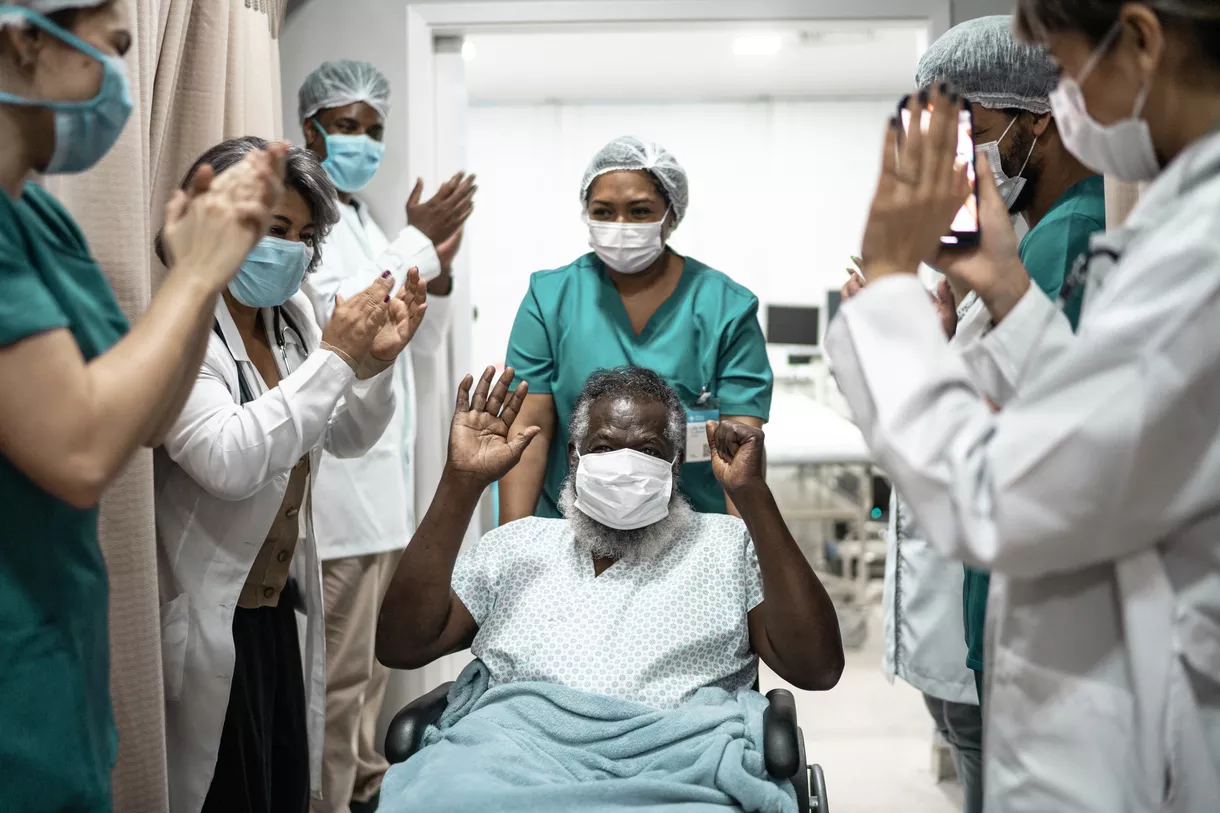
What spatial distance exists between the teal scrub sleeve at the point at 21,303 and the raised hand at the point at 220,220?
13cm

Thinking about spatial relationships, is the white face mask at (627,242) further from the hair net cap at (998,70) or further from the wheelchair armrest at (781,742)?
the wheelchair armrest at (781,742)

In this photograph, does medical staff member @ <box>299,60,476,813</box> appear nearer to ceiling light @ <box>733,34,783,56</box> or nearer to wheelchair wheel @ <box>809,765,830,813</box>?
wheelchair wheel @ <box>809,765,830,813</box>

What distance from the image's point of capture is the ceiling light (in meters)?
5.26

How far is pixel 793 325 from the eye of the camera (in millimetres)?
6238

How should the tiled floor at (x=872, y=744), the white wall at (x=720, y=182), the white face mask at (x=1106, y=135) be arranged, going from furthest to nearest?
the white wall at (x=720, y=182) → the tiled floor at (x=872, y=744) → the white face mask at (x=1106, y=135)

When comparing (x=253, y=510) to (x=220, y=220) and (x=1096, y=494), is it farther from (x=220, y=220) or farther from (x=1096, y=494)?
(x=1096, y=494)

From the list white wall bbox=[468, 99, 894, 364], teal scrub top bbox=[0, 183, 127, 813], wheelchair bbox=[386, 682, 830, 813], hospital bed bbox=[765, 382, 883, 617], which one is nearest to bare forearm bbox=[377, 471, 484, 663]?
wheelchair bbox=[386, 682, 830, 813]

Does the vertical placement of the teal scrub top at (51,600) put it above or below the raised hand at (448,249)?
below

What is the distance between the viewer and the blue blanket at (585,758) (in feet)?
4.68

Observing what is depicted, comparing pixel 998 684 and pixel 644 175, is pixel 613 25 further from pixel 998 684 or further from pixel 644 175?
pixel 998 684

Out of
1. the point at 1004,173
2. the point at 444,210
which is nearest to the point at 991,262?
the point at 1004,173

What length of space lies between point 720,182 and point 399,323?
5657mm

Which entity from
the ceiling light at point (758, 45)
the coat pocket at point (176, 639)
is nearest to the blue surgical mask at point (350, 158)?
the coat pocket at point (176, 639)

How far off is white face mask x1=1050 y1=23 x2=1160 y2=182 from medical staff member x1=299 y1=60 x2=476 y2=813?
1.83 metres
